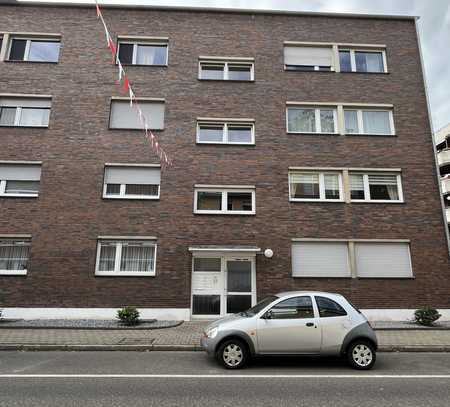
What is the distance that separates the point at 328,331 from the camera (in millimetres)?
6430

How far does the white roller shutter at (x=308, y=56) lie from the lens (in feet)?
48.8

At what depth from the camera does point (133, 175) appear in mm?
13070

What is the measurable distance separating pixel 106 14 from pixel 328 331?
1601 centimetres

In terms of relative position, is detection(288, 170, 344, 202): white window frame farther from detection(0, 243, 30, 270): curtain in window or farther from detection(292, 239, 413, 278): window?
detection(0, 243, 30, 270): curtain in window

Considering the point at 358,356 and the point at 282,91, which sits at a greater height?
the point at 282,91

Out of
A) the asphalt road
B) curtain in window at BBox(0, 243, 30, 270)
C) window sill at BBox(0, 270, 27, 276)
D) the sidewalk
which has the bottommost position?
the asphalt road

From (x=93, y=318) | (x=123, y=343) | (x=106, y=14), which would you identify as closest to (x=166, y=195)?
(x=93, y=318)

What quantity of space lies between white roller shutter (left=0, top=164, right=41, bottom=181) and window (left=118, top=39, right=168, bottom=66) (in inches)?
238

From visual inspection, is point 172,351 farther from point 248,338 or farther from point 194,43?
point 194,43

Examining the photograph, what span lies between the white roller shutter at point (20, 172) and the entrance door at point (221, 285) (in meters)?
7.18

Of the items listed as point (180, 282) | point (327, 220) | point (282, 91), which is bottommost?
point (180, 282)

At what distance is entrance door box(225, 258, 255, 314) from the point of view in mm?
12039

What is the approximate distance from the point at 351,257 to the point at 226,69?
9.58 meters

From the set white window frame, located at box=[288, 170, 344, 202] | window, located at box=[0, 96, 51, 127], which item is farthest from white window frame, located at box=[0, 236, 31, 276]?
white window frame, located at box=[288, 170, 344, 202]
